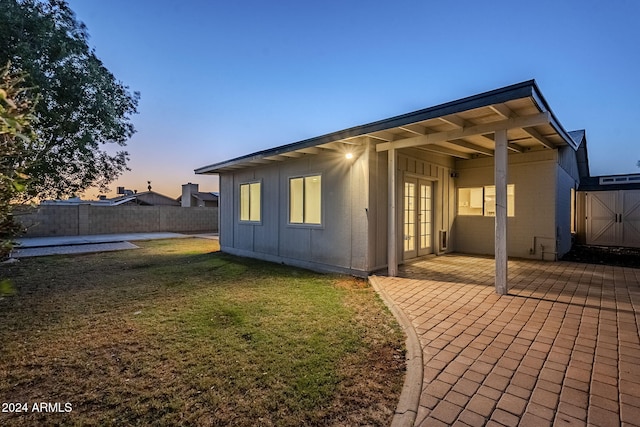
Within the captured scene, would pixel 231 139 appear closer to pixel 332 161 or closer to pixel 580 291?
pixel 332 161

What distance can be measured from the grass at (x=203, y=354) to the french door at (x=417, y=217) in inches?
101

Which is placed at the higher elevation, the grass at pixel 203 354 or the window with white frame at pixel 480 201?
the window with white frame at pixel 480 201

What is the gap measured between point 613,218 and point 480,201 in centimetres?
634

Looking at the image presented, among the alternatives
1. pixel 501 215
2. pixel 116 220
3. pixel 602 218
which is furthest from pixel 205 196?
pixel 501 215

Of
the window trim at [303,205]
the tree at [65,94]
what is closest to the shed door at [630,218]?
the window trim at [303,205]

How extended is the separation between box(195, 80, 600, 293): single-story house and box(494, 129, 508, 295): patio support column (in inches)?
0.6

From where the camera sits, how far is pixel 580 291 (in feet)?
15.1

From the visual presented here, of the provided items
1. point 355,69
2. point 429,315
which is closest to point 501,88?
point 429,315

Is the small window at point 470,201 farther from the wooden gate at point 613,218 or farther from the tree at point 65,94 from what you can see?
the tree at point 65,94

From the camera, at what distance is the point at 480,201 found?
850cm

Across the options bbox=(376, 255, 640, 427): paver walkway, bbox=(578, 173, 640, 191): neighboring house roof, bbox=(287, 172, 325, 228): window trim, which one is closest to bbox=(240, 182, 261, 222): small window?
bbox=(287, 172, 325, 228): window trim

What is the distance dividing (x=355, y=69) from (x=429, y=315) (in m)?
10.8

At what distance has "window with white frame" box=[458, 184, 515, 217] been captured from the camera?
7.93m

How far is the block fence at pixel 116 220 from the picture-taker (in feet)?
47.8
